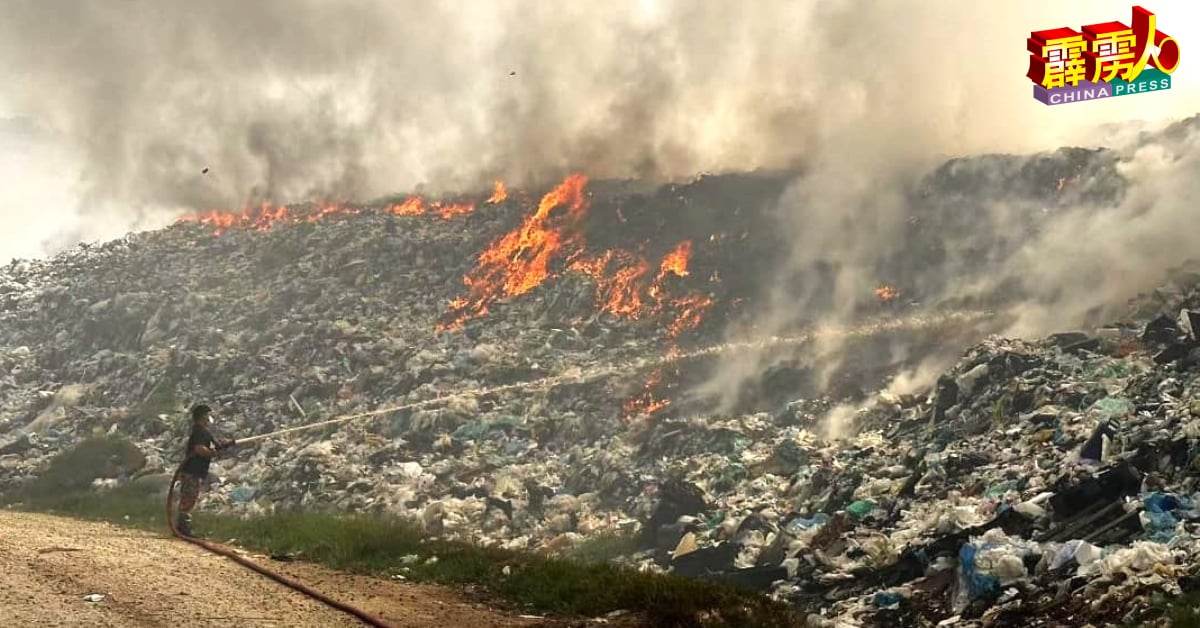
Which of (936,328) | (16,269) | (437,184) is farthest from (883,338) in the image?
(16,269)

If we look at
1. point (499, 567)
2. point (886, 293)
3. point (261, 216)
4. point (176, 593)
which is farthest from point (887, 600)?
point (261, 216)

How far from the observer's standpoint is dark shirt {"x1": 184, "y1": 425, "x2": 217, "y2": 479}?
9336 millimetres

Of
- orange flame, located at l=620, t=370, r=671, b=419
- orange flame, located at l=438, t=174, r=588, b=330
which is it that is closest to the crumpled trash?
orange flame, located at l=620, t=370, r=671, b=419

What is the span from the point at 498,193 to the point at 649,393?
12424mm

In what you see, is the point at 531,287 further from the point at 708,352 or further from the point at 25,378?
the point at 25,378

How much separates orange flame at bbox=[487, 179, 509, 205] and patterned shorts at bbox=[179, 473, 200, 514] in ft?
50.3

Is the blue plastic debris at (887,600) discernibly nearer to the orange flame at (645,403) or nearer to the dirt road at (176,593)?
the dirt road at (176,593)

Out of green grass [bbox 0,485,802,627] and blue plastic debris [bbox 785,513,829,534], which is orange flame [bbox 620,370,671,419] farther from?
blue plastic debris [bbox 785,513,829,534]

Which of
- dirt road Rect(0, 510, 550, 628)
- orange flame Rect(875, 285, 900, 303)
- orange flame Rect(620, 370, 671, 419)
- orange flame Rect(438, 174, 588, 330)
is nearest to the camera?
dirt road Rect(0, 510, 550, 628)

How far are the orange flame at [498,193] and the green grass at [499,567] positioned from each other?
14433 mm

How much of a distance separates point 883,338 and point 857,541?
763cm

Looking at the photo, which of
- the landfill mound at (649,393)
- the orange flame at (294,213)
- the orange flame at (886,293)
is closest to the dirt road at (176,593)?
the landfill mound at (649,393)

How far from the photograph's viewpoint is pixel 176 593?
582 centimetres

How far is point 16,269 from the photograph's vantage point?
24641 mm
